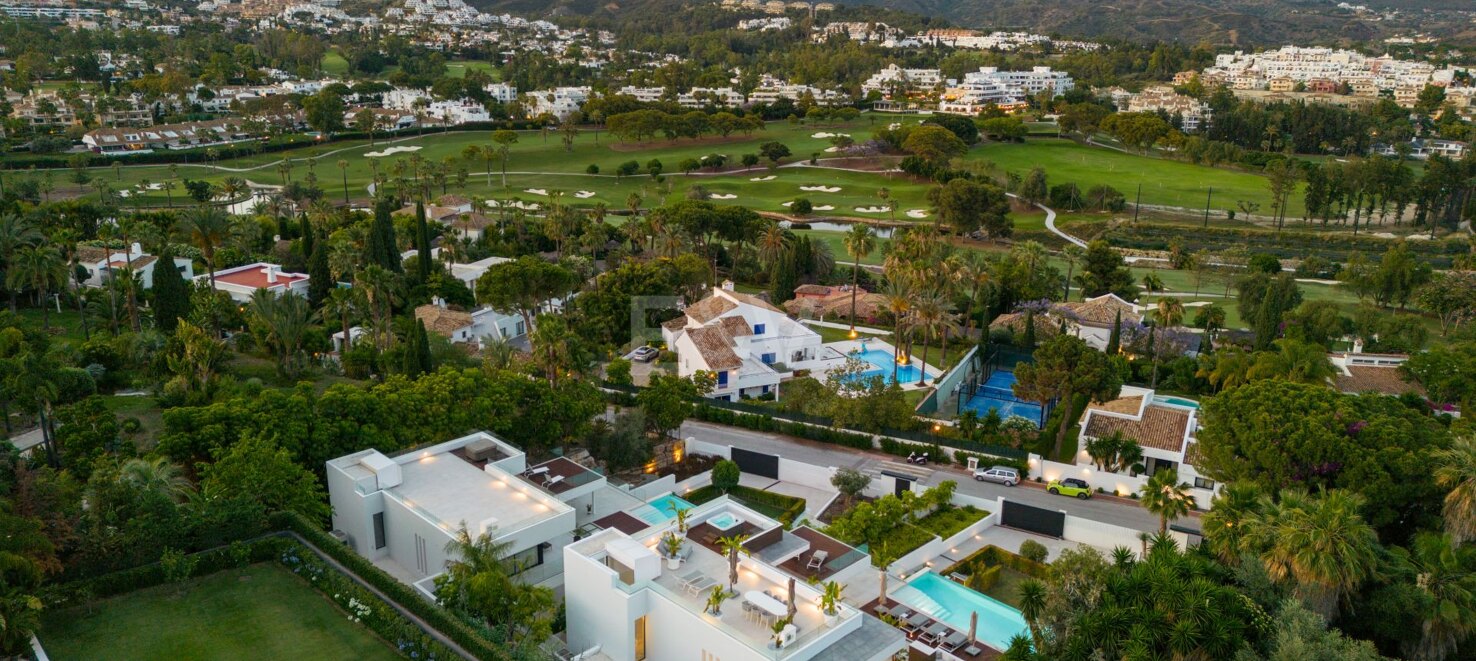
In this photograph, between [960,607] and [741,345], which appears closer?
[960,607]

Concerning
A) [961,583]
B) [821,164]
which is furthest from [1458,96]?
[961,583]

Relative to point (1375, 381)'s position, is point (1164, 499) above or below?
above

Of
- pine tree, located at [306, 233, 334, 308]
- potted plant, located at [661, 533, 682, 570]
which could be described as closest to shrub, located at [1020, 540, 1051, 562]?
potted plant, located at [661, 533, 682, 570]

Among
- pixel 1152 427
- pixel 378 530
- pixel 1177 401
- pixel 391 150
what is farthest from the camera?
pixel 391 150

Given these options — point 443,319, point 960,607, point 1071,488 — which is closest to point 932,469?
point 1071,488

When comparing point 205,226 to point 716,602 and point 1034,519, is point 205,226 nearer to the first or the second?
point 716,602

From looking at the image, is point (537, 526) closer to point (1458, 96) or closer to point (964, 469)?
point (964, 469)
